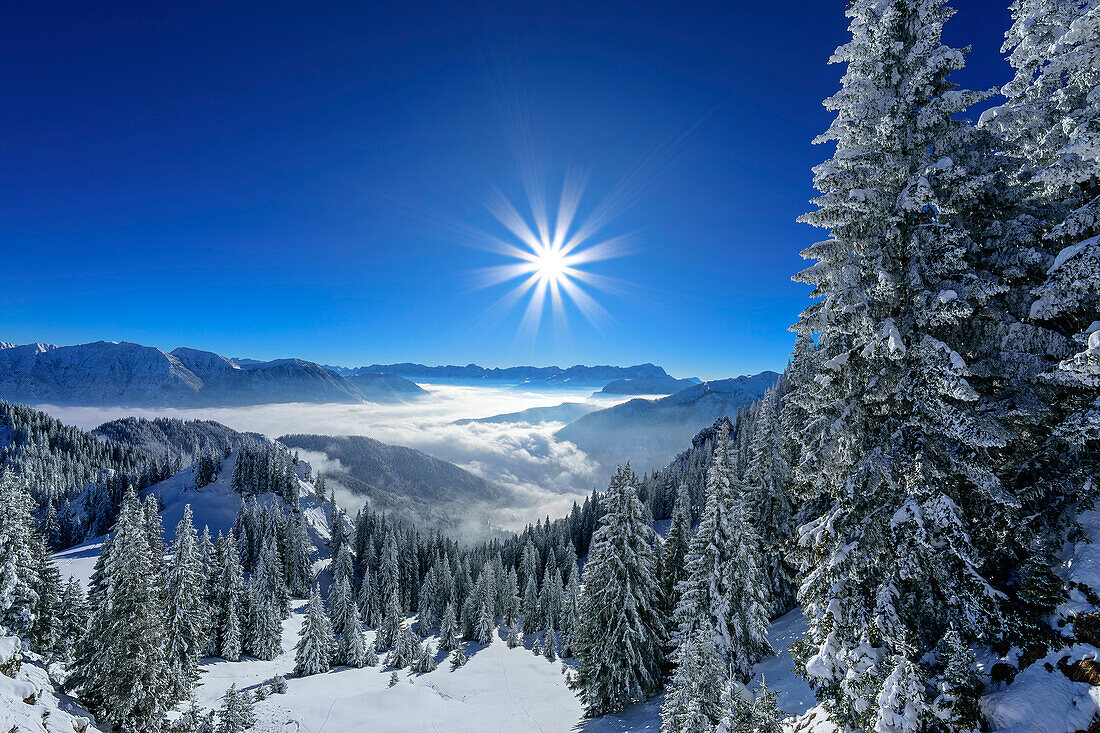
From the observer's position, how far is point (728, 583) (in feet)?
72.1

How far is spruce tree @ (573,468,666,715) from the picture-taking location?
24.8 m

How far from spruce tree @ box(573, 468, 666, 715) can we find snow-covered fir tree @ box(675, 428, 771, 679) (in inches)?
114

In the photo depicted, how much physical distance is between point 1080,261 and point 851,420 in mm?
4738

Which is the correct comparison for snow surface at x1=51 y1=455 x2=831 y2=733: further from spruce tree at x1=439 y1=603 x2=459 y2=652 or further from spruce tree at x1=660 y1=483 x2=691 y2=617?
spruce tree at x1=660 y1=483 x2=691 y2=617

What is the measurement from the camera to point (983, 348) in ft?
30.4

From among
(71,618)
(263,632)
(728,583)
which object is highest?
(728,583)

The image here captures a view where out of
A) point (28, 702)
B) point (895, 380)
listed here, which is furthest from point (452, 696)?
point (895, 380)

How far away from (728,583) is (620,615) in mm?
6691

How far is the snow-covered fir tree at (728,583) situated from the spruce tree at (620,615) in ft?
9.48

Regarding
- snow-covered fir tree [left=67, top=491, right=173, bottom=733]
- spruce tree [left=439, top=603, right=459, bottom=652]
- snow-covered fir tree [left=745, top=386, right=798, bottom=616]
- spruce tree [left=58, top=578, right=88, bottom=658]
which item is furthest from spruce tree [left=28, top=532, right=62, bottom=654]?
snow-covered fir tree [left=745, top=386, right=798, bottom=616]

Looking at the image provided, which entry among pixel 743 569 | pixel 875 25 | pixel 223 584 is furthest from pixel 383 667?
pixel 875 25

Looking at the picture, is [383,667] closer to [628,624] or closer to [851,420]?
[628,624]

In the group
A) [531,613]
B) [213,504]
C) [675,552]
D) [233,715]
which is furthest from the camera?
[213,504]

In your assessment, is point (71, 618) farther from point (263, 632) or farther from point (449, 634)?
point (449, 634)
